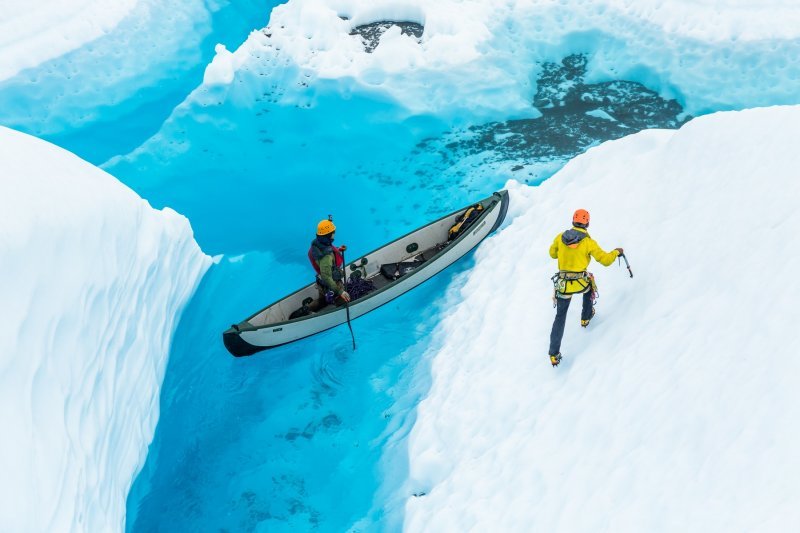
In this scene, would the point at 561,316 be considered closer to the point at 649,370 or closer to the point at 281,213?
the point at 649,370

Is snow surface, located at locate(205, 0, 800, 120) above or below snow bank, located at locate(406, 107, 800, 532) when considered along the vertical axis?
above

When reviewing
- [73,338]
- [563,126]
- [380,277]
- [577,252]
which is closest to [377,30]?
[563,126]

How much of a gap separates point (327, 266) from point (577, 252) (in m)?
4.16

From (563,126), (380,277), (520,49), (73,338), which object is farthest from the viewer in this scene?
(520,49)

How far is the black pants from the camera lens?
23.2 feet

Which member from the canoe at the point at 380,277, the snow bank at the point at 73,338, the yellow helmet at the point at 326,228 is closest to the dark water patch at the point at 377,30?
the canoe at the point at 380,277

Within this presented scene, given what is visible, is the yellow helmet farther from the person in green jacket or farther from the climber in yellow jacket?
the climber in yellow jacket

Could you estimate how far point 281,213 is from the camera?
43.9 feet

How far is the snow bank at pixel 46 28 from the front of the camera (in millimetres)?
16797

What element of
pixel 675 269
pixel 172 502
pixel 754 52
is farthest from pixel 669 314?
pixel 754 52

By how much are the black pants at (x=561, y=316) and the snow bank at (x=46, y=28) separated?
16.2 meters

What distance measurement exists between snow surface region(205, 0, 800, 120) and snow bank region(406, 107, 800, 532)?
6668 mm

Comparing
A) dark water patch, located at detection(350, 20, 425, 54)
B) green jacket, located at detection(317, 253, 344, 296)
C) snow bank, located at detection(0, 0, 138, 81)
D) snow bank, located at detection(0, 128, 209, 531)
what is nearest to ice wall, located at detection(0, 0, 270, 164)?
snow bank, located at detection(0, 0, 138, 81)

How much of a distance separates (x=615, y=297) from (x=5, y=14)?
18157 mm
